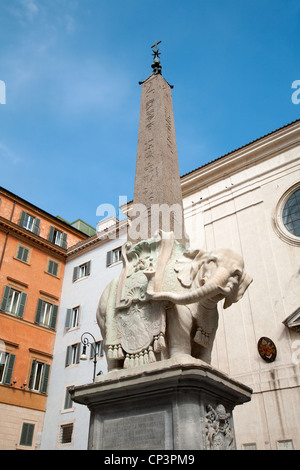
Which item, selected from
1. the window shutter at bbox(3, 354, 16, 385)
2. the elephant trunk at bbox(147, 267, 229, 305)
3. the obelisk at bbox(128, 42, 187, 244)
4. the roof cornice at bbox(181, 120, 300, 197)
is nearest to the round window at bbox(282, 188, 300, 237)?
the roof cornice at bbox(181, 120, 300, 197)

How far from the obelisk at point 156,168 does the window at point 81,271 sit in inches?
543

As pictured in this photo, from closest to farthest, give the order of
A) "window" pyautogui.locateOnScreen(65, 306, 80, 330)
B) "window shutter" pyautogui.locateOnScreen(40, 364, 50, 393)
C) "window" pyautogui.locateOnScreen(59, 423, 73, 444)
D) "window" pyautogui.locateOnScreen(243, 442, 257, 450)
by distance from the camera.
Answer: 1. "window" pyautogui.locateOnScreen(243, 442, 257, 450)
2. "window" pyautogui.locateOnScreen(59, 423, 73, 444)
3. "window shutter" pyautogui.locateOnScreen(40, 364, 50, 393)
4. "window" pyautogui.locateOnScreen(65, 306, 80, 330)

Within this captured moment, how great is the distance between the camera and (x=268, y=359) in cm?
1195

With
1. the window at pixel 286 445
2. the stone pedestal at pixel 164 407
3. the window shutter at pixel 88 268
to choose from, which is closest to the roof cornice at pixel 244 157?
the window shutter at pixel 88 268

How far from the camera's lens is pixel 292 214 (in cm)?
1384

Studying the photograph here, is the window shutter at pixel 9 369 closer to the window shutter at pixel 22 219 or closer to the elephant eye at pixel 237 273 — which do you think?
the window shutter at pixel 22 219

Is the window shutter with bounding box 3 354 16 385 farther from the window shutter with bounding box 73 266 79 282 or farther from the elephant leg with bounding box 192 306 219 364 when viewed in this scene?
the elephant leg with bounding box 192 306 219 364

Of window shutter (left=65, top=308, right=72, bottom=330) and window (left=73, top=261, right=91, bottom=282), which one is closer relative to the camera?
window shutter (left=65, top=308, right=72, bottom=330)

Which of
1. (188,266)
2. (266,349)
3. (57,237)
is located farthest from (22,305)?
(188,266)

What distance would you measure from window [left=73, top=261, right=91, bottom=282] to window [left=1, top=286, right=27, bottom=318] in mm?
3055

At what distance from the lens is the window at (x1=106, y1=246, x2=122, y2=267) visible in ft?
65.1
